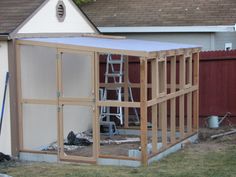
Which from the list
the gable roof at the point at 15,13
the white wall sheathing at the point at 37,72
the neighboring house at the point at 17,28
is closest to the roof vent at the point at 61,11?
the neighboring house at the point at 17,28

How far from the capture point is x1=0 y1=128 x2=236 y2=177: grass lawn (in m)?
9.15

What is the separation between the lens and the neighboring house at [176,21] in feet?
53.7

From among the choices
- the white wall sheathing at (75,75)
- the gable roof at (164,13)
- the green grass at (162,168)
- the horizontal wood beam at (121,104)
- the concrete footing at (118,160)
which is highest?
the gable roof at (164,13)

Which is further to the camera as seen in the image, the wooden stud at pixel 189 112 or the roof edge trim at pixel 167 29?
the roof edge trim at pixel 167 29

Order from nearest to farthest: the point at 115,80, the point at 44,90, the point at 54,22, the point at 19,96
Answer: the point at 19,96
the point at 44,90
the point at 54,22
the point at 115,80

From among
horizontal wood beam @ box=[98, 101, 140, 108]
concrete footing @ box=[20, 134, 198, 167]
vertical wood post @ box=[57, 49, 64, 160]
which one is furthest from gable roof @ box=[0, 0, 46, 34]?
concrete footing @ box=[20, 134, 198, 167]

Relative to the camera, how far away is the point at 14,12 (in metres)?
→ 11.1

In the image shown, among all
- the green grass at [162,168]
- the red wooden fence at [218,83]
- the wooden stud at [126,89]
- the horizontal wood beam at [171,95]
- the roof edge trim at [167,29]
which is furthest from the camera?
the roof edge trim at [167,29]

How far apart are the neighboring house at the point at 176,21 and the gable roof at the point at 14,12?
596cm

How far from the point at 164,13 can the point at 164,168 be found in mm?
8652

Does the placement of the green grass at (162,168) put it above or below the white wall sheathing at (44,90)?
below

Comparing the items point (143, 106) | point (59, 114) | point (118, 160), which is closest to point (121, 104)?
point (143, 106)

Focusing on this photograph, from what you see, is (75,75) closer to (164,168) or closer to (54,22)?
(54,22)

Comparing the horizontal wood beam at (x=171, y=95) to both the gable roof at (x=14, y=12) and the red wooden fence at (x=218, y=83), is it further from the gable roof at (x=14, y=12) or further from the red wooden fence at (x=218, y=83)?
the gable roof at (x=14, y=12)
